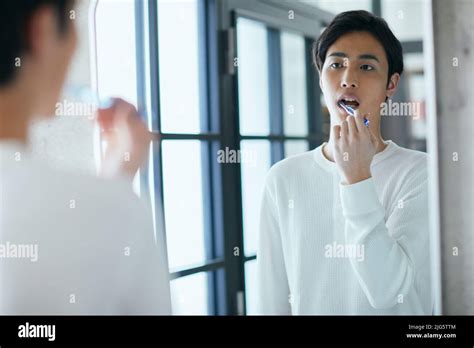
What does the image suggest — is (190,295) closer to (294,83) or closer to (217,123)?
(217,123)

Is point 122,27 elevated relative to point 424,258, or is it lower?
elevated

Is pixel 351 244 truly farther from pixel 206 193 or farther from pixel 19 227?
pixel 19 227

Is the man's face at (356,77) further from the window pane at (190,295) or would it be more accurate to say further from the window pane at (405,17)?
the window pane at (190,295)

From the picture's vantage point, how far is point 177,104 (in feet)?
4.61

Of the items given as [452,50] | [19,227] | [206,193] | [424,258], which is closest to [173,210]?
[206,193]

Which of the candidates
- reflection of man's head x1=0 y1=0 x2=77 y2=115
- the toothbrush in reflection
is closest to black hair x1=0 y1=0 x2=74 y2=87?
reflection of man's head x1=0 y1=0 x2=77 y2=115

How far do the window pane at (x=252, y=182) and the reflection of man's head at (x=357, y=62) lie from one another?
17 centimetres

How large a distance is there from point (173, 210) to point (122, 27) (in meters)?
0.41

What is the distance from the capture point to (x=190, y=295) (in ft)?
4.68

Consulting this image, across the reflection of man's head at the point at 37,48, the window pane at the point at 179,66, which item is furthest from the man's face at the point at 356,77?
the reflection of man's head at the point at 37,48

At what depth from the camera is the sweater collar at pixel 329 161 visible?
135 cm

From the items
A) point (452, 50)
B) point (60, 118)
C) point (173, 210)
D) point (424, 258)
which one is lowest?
point (424, 258)
